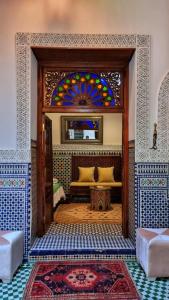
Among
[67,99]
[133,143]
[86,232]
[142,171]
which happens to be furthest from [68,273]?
[67,99]

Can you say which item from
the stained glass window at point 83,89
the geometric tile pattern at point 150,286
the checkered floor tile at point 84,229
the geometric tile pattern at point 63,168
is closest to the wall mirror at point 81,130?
the geometric tile pattern at point 63,168

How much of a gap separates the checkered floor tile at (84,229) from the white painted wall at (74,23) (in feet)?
5.08

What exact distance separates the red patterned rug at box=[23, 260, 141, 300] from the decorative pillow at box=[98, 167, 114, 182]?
398cm

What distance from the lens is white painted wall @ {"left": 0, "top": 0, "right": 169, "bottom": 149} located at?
139 inches

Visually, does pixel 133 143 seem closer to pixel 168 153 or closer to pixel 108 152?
pixel 168 153

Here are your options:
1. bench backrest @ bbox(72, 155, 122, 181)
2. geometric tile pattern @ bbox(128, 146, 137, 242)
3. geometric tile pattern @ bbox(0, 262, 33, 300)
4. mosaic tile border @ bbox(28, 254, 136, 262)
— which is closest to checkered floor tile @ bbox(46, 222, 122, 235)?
geometric tile pattern @ bbox(128, 146, 137, 242)

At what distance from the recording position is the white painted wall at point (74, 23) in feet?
11.5

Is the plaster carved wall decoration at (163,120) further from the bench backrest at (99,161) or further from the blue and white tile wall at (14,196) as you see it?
the bench backrest at (99,161)

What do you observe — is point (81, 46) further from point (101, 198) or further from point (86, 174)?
point (86, 174)

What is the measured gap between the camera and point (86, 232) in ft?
13.7

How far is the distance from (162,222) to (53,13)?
298 centimetres

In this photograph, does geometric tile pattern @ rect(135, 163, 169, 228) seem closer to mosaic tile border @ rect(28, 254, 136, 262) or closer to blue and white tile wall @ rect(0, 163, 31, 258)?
mosaic tile border @ rect(28, 254, 136, 262)

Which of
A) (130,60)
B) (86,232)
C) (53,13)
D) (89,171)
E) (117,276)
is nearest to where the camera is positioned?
(117,276)

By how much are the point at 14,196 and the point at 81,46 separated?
2.07 metres
